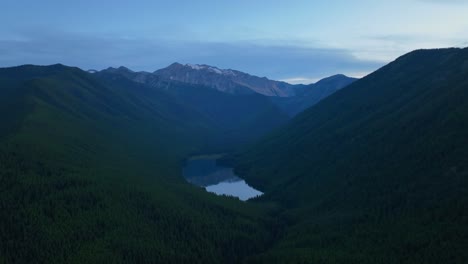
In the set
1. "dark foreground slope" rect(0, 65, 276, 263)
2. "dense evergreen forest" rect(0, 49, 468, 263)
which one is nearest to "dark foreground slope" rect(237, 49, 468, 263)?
"dense evergreen forest" rect(0, 49, 468, 263)

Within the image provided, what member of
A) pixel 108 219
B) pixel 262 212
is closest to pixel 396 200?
pixel 262 212

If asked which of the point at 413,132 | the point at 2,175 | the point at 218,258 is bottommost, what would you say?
the point at 218,258

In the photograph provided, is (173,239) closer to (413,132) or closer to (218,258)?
(218,258)

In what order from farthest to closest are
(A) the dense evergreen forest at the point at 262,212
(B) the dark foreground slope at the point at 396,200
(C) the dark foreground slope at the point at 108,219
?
(C) the dark foreground slope at the point at 108,219
(A) the dense evergreen forest at the point at 262,212
(B) the dark foreground slope at the point at 396,200

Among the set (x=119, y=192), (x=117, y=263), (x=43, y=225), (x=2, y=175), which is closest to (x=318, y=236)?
(x=117, y=263)

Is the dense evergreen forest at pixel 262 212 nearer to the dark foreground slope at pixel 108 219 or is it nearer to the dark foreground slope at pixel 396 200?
the dark foreground slope at pixel 108 219

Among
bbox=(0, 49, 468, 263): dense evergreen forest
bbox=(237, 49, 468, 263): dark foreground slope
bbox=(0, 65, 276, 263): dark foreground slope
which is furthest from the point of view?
bbox=(0, 65, 276, 263): dark foreground slope

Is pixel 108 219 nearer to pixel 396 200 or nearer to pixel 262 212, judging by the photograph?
pixel 262 212

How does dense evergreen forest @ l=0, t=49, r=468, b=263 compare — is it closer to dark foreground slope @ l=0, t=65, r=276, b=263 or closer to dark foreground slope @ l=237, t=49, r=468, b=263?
dark foreground slope @ l=0, t=65, r=276, b=263

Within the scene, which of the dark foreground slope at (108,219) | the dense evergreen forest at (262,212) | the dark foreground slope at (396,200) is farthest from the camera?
the dark foreground slope at (108,219)

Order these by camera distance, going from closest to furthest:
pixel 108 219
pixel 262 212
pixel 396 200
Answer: pixel 108 219 < pixel 396 200 < pixel 262 212

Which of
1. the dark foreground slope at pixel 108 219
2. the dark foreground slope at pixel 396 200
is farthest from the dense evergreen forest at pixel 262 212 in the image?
the dark foreground slope at pixel 396 200
